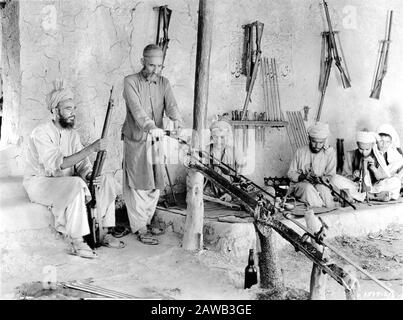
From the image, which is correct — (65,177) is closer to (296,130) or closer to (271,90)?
(271,90)

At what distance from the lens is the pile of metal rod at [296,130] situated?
832 cm

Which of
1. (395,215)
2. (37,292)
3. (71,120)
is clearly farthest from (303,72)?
(37,292)

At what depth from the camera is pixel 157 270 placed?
5.12 meters

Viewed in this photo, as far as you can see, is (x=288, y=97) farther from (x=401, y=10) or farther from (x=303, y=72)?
(x=401, y=10)

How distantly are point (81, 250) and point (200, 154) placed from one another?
5.25ft

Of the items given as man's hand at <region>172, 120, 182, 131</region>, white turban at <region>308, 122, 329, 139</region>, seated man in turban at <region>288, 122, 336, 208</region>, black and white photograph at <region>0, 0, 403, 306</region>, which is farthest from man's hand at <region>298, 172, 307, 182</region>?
man's hand at <region>172, 120, 182, 131</region>

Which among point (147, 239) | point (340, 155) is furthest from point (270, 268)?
point (340, 155)

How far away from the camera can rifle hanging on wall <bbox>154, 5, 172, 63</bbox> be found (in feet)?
22.8

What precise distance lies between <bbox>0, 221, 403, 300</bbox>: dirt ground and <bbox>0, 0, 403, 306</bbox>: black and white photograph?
0.02 meters

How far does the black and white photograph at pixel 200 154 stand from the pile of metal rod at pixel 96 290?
2cm

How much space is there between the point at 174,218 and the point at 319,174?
222cm

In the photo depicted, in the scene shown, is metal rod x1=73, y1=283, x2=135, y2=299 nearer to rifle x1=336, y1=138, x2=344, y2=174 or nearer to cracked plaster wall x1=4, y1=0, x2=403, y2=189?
cracked plaster wall x1=4, y1=0, x2=403, y2=189

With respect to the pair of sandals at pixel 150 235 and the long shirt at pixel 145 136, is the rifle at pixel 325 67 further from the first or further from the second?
the pair of sandals at pixel 150 235

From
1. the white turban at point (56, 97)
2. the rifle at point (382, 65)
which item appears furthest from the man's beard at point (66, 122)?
the rifle at point (382, 65)
